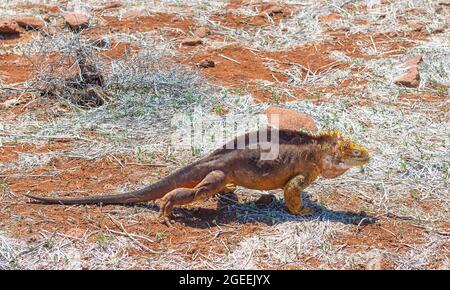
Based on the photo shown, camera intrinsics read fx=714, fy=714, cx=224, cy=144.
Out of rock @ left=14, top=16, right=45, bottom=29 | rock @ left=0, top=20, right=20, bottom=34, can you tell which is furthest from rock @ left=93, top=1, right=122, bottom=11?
rock @ left=0, top=20, right=20, bottom=34

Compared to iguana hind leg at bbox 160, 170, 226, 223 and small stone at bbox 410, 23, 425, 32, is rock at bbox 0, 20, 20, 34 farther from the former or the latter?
iguana hind leg at bbox 160, 170, 226, 223

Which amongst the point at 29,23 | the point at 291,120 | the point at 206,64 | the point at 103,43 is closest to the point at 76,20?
the point at 29,23

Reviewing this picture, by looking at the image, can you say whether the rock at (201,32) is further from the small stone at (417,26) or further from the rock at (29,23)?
the small stone at (417,26)

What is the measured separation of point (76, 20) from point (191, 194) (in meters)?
7.10

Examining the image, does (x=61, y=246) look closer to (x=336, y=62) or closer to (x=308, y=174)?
(x=308, y=174)

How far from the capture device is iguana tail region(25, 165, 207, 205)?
6.51 metres

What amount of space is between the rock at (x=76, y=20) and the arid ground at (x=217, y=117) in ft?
0.12

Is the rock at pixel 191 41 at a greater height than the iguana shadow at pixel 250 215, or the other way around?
the iguana shadow at pixel 250 215

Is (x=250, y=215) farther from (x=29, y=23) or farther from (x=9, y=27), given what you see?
(x=29, y=23)

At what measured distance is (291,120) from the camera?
323 inches

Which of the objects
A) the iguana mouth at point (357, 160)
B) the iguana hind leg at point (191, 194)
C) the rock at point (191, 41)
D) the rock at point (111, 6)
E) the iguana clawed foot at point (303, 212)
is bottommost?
the rock at point (111, 6)

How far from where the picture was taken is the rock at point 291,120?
26.5ft

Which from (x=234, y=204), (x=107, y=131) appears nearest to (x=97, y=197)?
(x=234, y=204)

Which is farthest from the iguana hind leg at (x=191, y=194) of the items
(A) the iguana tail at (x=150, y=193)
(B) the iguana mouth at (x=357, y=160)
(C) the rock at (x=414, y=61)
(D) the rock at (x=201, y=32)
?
(D) the rock at (x=201, y=32)
